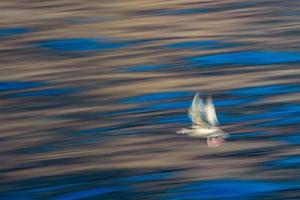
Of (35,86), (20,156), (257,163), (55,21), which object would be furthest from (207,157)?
(55,21)

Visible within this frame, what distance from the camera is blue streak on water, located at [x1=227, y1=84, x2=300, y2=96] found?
19.1ft

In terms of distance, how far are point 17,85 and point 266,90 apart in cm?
152

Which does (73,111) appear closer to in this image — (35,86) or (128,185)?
(35,86)

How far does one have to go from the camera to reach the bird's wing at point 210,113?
17.8 feet

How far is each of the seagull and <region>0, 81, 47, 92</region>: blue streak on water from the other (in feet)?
3.29

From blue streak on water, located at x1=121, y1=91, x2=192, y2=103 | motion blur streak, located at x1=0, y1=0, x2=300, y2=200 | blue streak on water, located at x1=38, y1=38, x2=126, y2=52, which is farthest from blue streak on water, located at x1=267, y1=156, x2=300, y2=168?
blue streak on water, located at x1=38, y1=38, x2=126, y2=52

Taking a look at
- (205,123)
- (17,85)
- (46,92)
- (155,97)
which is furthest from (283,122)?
(17,85)

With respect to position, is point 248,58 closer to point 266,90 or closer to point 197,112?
point 266,90

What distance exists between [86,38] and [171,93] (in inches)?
53.1

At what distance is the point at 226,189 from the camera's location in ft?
15.0

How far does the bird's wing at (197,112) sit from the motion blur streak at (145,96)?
0.18 feet

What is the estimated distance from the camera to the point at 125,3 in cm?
786

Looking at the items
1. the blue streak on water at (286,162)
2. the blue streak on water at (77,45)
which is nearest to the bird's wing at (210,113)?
the blue streak on water at (286,162)

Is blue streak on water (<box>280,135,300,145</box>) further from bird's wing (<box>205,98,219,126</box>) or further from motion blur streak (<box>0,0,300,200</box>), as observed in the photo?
bird's wing (<box>205,98,219,126</box>)
